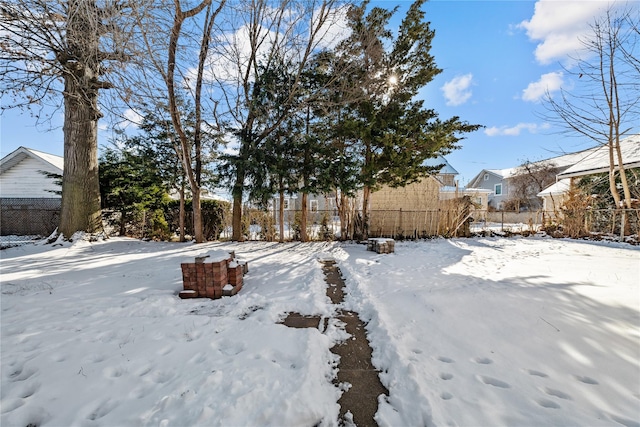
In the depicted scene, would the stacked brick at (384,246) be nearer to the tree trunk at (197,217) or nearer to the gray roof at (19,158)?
the tree trunk at (197,217)

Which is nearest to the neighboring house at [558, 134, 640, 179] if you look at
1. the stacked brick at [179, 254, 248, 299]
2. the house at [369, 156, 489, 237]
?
the house at [369, 156, 489, 237]

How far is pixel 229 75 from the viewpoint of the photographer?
8602mm

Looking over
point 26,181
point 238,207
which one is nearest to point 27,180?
point 26,181

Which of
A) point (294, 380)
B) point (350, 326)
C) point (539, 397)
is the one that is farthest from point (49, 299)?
point (539, 397)

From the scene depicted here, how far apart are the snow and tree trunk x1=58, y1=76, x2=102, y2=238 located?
3.58m

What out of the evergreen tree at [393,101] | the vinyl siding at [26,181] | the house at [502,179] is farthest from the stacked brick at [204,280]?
the house at [502,179]

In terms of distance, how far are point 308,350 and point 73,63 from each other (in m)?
9.91

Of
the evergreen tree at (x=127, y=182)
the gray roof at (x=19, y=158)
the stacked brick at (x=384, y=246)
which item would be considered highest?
the gray roof at (x=19, y=158)

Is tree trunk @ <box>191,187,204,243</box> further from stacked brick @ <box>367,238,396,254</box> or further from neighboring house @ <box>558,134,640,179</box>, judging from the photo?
neighboring house @ <box>558,134,640,179</box>

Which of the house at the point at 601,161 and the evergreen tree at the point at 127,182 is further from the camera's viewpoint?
the house at the point at 601,161

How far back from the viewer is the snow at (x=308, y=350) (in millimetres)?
1585

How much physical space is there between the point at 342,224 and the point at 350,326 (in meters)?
7.19

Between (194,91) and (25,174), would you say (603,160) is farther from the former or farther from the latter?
(25,174)

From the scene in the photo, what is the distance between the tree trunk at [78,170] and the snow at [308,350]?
358 cm
